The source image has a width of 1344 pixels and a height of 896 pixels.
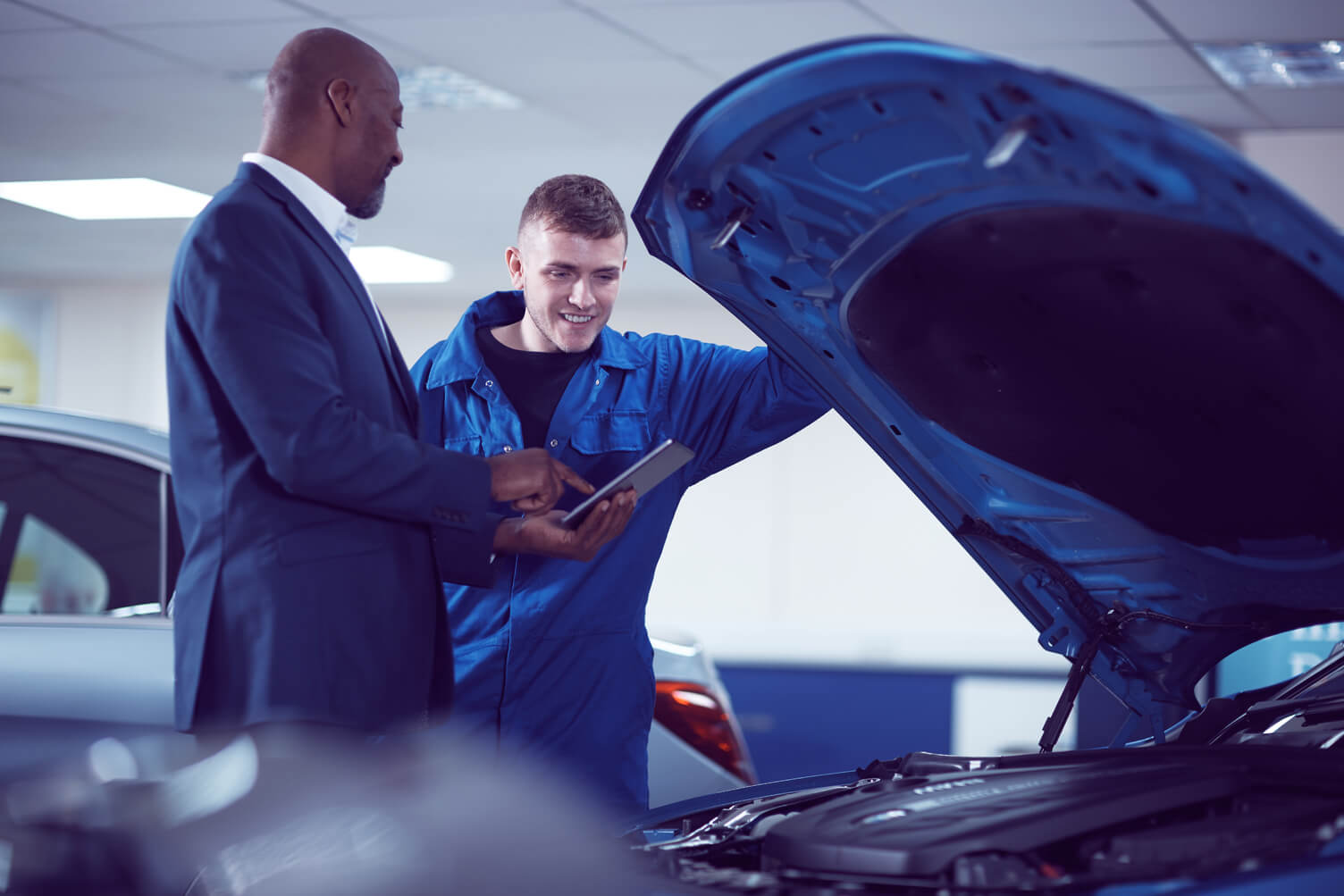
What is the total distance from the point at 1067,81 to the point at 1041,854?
74 cm

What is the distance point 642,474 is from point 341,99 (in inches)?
24.9

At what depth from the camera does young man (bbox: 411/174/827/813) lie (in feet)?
7.64

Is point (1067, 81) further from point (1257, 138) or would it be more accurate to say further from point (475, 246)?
point (475, 246)

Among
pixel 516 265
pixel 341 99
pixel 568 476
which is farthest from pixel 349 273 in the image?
pixel 516 265

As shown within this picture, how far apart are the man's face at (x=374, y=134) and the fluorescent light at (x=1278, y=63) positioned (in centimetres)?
A: 368

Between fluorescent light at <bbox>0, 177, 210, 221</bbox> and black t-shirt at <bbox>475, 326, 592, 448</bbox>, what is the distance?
5229 millimetres

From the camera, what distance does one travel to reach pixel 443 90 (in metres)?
5.52

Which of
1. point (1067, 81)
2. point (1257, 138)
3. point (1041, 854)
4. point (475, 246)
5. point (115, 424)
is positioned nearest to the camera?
point (1067, 81)

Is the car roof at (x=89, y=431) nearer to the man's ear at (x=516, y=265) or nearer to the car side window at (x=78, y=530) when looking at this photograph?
the car side window at (x=78, y=530)

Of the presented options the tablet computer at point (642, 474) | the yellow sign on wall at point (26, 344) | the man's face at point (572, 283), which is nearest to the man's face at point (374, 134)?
the tablet computer at point (642, 474)

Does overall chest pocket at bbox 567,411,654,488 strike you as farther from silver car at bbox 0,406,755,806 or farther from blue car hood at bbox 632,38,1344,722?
silver car at bbox 0,406,755,806

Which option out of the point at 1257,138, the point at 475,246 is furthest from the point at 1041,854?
the point at 475,246

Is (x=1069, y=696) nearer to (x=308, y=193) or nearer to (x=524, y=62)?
(x=308, y=193)

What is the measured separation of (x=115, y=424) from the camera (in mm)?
2926
